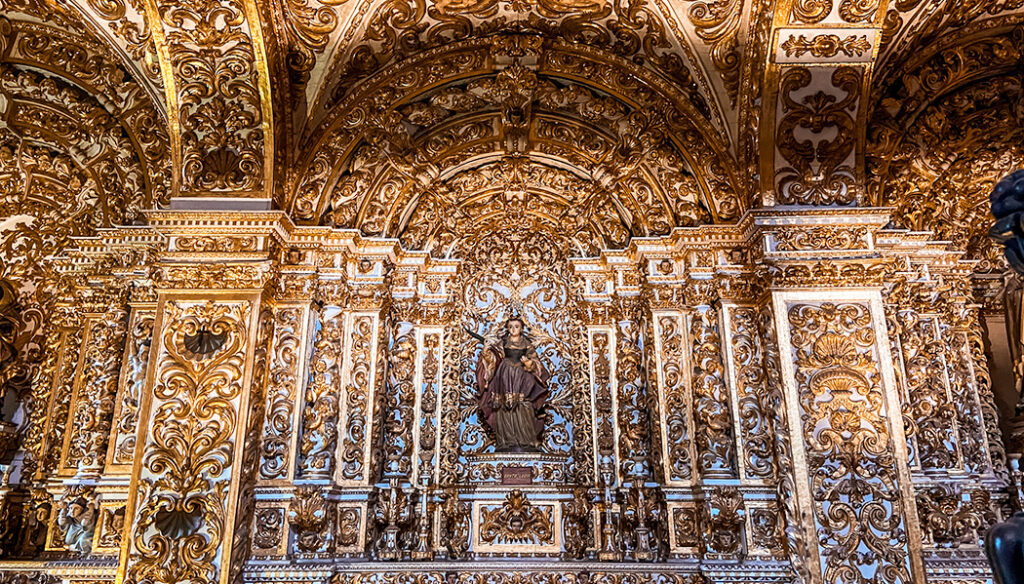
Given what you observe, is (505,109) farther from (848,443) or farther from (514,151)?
(848,443)

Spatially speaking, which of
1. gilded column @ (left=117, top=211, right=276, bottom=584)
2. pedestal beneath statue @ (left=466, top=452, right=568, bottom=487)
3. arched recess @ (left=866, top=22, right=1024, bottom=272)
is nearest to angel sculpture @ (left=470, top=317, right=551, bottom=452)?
pedestal beneath statue @ (left=466, top=452, right=568, bottom=487)

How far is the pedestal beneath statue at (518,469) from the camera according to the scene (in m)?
→ 7.09

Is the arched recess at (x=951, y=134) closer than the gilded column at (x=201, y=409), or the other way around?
the gilded column at (x=201, y=409)

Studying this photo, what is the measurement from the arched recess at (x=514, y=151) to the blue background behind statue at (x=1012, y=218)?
4.37 metres

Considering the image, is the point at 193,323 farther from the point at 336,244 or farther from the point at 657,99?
the point at 657,99

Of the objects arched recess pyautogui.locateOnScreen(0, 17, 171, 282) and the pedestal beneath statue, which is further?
arched recess pyautogui.locateOnScreen(0, 17, 171, 282)

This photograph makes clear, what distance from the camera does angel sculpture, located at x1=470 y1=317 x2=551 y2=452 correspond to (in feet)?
23.9

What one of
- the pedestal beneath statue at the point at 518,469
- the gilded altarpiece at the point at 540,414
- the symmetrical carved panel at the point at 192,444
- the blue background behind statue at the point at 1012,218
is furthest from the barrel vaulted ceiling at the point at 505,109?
the blue background behind statue at the point at 1012,218

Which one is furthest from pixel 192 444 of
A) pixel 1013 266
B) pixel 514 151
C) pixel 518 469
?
pixel 1013 266

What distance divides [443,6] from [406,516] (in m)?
4.98

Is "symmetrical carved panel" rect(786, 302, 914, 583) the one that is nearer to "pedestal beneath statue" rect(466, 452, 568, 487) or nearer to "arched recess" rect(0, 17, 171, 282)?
Result: "pedestal beneath statue" rect(466, 452, 568, 487)

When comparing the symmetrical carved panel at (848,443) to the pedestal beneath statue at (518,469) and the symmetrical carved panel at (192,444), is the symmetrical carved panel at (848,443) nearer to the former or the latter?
the pedestal beneath statue at (518,469)

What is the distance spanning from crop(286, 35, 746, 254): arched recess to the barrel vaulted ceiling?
2 centimetres

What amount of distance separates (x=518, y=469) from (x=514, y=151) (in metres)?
3.49
